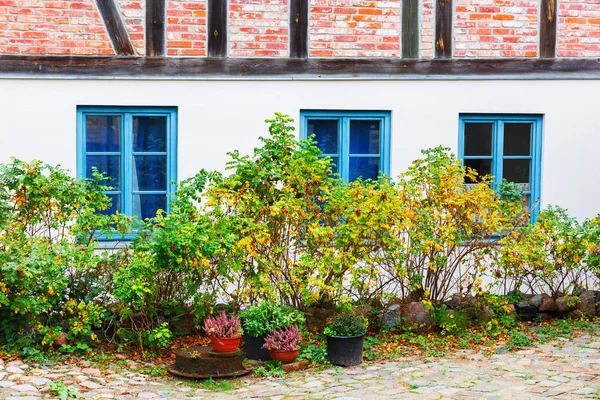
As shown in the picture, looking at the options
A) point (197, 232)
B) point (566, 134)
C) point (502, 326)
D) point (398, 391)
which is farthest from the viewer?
point (566, 134)

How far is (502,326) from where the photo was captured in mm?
8469

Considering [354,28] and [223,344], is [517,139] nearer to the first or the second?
[354,28]

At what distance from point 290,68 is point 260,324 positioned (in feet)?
9.89

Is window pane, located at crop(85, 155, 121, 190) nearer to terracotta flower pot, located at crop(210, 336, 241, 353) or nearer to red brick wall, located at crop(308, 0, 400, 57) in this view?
red brick wall, located at crop(308, 0, 400, 57)

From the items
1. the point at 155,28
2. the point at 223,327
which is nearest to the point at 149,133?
the point at 155,28

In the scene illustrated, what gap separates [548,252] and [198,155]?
→ 368cm

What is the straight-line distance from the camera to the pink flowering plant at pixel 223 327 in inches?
279

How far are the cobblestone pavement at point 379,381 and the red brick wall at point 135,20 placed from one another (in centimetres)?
342

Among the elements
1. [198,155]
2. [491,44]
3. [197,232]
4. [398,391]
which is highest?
[491,44]

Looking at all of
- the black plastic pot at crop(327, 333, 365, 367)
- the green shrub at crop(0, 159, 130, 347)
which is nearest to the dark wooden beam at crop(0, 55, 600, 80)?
the green shrub at crop(0, 159, 130, 347)

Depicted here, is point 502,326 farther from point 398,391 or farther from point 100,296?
point 100,296

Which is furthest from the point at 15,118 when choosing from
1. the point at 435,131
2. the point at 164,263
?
the point at 435,131

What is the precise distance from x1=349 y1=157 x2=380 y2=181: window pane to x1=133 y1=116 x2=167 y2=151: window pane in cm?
200

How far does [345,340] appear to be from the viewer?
24.0 ft
